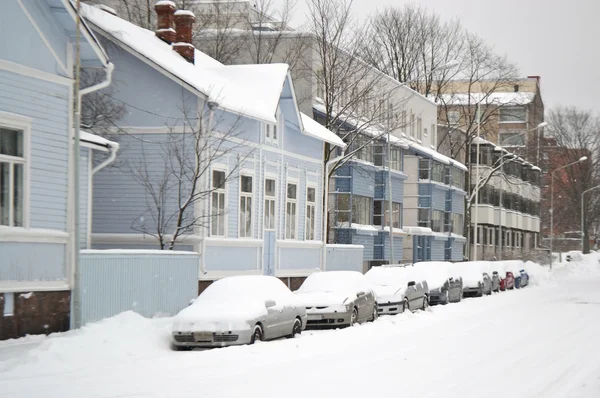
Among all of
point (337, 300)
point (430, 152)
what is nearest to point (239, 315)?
point (337, 300)

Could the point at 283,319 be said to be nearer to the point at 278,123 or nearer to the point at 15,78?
the point at 15,78

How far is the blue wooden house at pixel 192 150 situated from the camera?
86.7ft

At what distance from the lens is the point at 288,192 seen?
33.0 metres

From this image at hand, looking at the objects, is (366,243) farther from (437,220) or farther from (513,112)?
(513,112)

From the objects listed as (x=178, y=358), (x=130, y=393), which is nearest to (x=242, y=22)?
(x=178, y=358)

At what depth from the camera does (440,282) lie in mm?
33375

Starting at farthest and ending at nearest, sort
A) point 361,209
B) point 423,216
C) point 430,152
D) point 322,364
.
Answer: point 423,216 < point 430,152 < point 361,209 < point 322,364

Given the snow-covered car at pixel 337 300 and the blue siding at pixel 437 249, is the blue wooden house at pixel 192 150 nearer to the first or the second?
the snow-covered car at pixel 337 300

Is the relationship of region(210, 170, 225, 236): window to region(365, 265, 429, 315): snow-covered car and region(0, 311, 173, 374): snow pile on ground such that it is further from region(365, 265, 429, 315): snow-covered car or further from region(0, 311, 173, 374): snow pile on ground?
region(0, 311, 173, 374): snow pile on ground

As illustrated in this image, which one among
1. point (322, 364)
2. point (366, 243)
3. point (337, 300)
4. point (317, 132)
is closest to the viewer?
point (322, 364)

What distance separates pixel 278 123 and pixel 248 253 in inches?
197

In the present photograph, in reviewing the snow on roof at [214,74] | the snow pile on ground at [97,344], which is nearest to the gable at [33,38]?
the snow on roof at [214,74]

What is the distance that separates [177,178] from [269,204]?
5.65 metres

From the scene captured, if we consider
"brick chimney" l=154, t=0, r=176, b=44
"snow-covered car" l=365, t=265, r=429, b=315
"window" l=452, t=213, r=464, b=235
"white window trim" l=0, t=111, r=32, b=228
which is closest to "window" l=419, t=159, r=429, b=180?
"window" l=452, t=213, r=464, b=235
